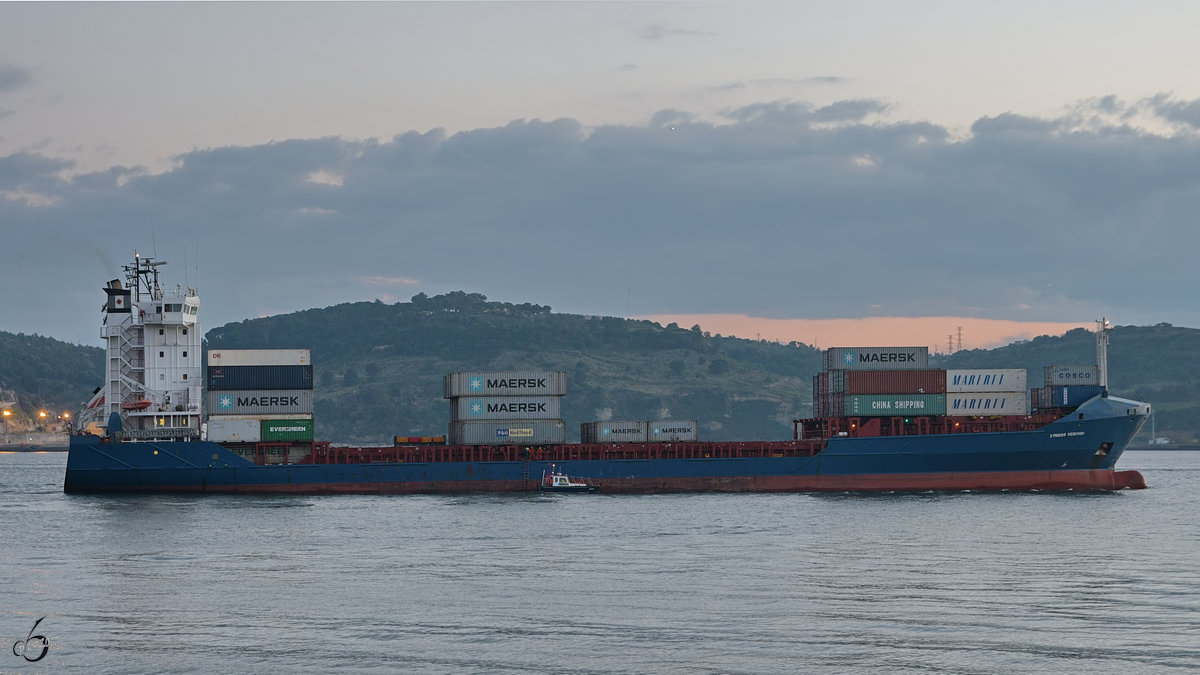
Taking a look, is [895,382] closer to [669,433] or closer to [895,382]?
[895,382]

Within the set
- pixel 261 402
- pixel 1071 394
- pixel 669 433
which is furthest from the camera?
pixel 669 433

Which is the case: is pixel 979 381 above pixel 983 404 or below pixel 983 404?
above

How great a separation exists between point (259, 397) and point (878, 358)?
4041 centimetres

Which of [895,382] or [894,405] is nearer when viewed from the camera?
[894,405]

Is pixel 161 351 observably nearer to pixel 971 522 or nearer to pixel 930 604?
pixel 971 522

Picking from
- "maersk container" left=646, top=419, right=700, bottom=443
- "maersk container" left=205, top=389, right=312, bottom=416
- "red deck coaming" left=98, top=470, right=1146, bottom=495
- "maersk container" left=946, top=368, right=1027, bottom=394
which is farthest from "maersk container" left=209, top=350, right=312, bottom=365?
"maersk container" left=946, top=368, right=1027, bottom=394

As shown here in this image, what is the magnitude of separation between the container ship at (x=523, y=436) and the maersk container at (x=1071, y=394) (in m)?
0.07

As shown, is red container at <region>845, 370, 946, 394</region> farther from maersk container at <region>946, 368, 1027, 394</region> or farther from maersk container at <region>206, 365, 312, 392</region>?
maersk container at <region>206, 365, 312, 392</region>

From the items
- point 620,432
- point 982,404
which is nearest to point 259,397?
point 620,432

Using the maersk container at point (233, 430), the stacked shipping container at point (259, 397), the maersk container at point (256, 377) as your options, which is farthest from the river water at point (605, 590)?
the maersk container at point (256, 377)

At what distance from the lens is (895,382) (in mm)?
82375

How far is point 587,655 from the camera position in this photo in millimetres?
32750

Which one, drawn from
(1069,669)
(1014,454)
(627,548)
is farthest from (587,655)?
(1014,454)

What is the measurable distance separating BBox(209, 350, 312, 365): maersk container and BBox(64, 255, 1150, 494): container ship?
0.30 ft
